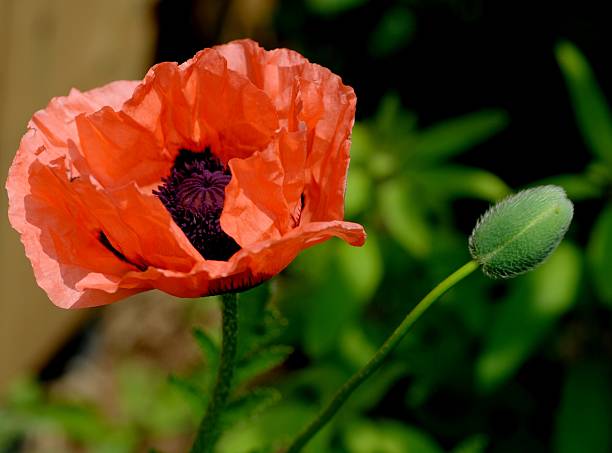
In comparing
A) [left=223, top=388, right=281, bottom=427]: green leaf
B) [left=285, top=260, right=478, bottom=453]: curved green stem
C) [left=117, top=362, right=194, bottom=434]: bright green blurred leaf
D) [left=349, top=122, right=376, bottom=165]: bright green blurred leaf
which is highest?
[left=285, top=260, right=478, bottom=453]: curved green stem

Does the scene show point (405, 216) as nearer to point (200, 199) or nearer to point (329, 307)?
point (329, 307)

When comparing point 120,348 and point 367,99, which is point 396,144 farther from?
point 120,348

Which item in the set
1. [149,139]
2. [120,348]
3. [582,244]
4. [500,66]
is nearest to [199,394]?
[149,139]

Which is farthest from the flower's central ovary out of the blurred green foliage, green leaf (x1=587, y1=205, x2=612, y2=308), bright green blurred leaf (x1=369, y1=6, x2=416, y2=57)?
bright green blurred leaf (x1=369, y1=6, x2=416, y2=57)

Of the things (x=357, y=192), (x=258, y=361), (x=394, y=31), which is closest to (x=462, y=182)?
(x=357, y=192)

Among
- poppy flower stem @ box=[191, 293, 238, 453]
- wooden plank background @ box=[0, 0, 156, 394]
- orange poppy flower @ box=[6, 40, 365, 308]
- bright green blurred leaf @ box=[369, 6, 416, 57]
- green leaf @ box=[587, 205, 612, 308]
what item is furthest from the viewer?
bright green blurred leaf @ box=[369, 6, 416, 57]

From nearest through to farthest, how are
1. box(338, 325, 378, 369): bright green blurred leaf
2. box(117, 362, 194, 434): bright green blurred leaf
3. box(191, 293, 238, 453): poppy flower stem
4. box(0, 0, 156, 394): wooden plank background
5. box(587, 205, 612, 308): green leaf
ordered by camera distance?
box(191, 293, 238, 453): poppy flower stem → box(587, 205, 612, 308): green leaf → box(338, 325, 378, 369): bright green blurred leaf → box(0, 0, 156, 394): wooden plank background → box(117, 362, 194, 434): bright green blurred leaf

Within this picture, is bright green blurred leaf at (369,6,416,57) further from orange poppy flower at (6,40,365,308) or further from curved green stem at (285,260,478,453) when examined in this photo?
curved green stem at (285,260,478,453)

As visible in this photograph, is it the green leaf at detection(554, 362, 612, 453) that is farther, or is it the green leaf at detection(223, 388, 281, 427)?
the green leaf at detection(554, 362, 612, 453)
